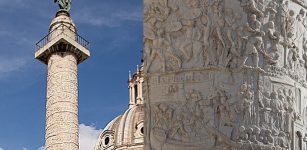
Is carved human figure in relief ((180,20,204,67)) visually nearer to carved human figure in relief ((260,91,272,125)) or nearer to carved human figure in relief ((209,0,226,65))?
carved human figure in relief ((209,0,226,65))

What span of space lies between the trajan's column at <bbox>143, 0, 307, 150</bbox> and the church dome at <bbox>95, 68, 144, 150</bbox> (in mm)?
37771

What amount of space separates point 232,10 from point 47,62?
965 inches

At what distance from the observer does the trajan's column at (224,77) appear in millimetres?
5645

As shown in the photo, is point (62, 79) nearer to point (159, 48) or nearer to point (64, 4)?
point (64, 4)

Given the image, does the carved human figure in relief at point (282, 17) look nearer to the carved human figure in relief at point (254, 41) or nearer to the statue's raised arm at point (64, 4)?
the carved human figure in relief at point (254, 41)

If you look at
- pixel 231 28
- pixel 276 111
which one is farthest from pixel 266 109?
pixel 231 28

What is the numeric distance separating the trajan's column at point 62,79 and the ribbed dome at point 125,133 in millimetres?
15078

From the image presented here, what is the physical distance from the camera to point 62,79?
28.3 metres

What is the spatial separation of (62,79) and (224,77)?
904 inches

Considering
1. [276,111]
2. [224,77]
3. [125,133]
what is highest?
[224,77]

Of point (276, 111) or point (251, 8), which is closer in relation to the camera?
point (276, 111)

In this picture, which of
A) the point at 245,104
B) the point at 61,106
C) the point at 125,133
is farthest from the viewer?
the point at 125,133

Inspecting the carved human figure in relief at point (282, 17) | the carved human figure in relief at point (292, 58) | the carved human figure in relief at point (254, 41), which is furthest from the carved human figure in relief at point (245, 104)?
the carved human figure in relief at point (282, 17)

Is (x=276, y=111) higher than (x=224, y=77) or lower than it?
lower
